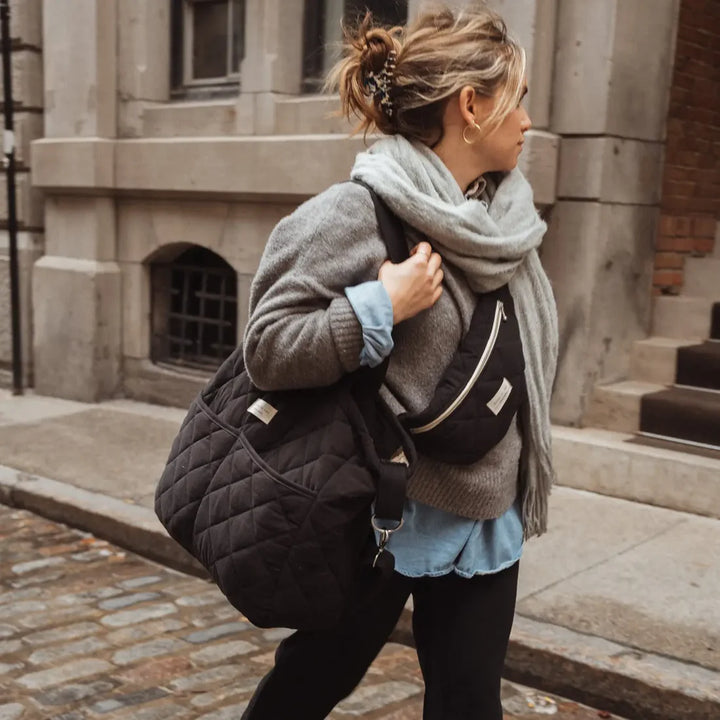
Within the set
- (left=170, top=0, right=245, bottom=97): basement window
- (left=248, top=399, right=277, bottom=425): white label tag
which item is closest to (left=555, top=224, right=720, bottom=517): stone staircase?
(left=170, top=0, right=245, bottom=97): basement window

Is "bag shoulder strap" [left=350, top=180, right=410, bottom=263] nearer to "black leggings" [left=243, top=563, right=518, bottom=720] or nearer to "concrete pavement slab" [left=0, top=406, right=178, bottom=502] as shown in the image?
"black leggings" [left=243, top=563, right=518, bottom=720]

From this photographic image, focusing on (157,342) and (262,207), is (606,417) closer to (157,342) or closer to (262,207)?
(262,207)

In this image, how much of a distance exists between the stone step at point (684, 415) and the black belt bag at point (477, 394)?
12.0 ft

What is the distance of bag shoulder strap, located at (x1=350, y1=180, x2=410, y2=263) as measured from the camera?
224cm

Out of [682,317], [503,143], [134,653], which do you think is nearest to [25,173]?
[682,317]

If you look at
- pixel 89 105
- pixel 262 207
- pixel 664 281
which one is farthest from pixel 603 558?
pixel 89 105

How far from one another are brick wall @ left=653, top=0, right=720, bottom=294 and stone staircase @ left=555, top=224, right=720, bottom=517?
146 mm

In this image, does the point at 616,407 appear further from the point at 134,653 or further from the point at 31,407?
the point at 31,407

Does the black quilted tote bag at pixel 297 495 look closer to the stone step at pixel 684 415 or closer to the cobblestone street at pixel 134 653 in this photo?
the cobblestone street at pixel 134 653

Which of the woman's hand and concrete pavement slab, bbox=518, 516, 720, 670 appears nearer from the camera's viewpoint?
the woman's hand

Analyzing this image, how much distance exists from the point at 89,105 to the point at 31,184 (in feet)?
3.10

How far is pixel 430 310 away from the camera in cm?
229

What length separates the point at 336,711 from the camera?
12.1 ft

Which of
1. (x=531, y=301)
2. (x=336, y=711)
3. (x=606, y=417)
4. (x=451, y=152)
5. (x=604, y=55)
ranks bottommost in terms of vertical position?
(x=336, y=711)
